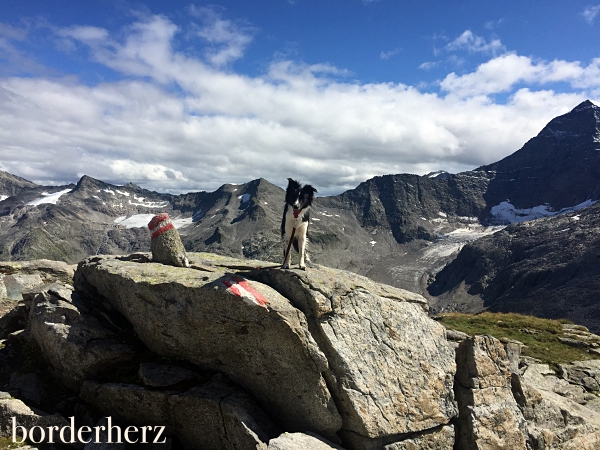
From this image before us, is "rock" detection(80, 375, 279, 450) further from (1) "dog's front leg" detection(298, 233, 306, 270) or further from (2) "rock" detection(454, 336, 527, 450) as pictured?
(2) "rock" detection(454, 336, 527, 450)

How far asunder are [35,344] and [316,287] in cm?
1203

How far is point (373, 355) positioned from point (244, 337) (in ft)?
15.9

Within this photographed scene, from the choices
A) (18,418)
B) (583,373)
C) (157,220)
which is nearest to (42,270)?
(157,220)

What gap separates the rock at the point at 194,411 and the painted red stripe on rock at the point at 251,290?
3.44 metres

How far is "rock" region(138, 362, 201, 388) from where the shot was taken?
1264 cm

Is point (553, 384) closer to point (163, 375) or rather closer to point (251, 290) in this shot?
point (251, 290)

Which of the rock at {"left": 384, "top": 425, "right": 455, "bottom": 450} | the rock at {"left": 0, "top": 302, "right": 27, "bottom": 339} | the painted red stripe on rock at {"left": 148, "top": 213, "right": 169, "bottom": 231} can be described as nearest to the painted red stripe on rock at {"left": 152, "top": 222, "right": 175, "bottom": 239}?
the painted red stripe on rock at {"left": 148, "top": 213, "right": 169, "bottom": 231}

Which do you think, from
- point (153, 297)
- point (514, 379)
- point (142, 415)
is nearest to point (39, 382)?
point (142, 415)

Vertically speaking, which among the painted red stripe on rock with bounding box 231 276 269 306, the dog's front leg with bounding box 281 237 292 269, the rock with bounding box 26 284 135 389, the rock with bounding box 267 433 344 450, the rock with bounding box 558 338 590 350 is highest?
the dog's front leg with bounding box 281 237 292 269

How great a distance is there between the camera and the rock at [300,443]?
10.7 meters

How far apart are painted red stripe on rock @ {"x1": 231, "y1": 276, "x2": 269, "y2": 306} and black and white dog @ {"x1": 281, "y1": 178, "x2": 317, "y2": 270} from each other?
2251 millimetres

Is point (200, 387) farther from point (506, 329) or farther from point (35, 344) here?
point (506, 329)

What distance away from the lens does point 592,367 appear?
80.4 feet

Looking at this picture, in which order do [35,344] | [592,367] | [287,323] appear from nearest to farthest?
1. [287,323]
2. [35,344]
3. [592,367]
